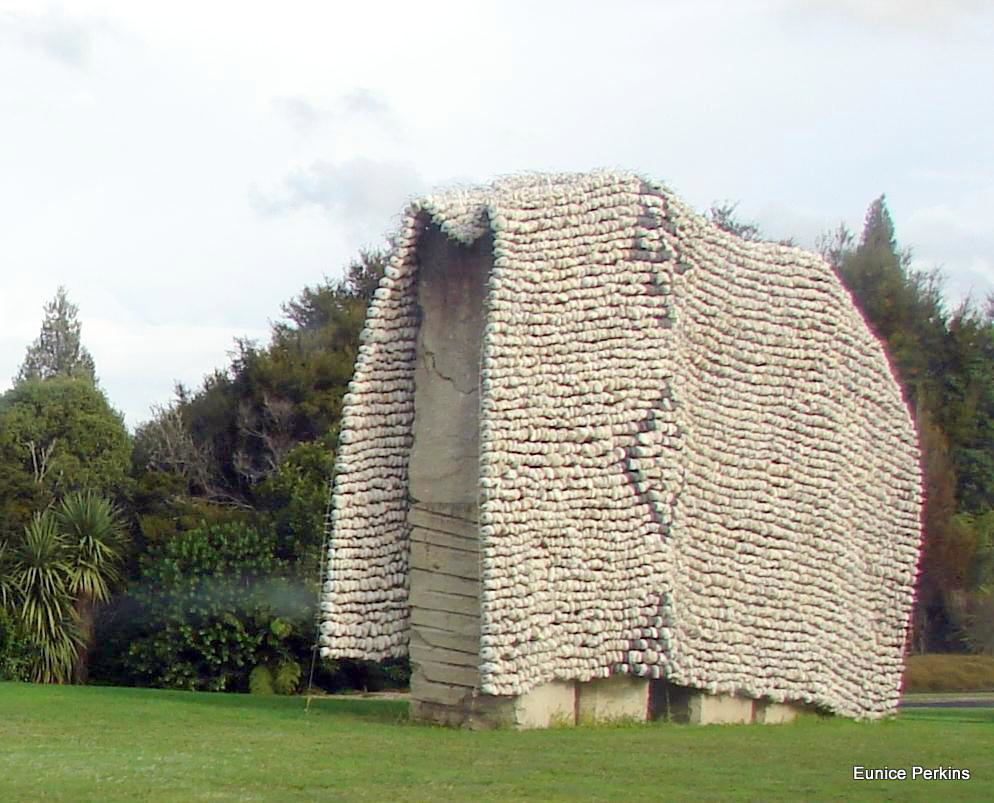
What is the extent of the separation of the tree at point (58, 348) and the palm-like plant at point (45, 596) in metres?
22.8

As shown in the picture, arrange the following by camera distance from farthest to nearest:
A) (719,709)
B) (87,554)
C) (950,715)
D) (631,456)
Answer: (87,554), (950,715), (719,709), (631,456)

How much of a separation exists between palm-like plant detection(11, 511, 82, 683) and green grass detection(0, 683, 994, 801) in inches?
357

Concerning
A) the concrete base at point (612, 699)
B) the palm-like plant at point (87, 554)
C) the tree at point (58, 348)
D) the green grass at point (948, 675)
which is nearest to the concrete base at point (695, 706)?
the concrete base at point (612, 699)

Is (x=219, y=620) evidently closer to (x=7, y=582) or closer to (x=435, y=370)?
(x=7, y=582)

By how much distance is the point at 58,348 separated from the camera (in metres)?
51.7

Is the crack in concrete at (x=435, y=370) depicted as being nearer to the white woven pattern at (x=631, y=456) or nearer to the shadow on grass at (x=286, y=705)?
the white woven pattern at (x=631, y=456)

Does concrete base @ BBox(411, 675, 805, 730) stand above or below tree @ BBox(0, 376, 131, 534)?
below

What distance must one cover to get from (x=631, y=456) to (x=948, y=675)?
18290mm

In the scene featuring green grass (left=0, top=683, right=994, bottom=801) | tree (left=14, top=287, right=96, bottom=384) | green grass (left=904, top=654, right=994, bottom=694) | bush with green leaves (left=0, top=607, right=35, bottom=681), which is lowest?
green grass (left=0, top=683, right=994, bottom=801)

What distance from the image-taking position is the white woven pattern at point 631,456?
15320 mm

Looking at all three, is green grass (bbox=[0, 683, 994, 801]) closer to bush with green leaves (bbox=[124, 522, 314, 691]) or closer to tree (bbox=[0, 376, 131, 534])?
bush with green leaves (bbox=[124, 522, 314, 691])

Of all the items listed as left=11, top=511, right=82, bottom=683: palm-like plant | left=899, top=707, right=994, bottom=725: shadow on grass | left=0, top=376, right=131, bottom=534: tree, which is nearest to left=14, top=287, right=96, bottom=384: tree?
left=0, top=376, right=131, bottom=534: tree

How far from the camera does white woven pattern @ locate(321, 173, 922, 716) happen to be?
15320 mm

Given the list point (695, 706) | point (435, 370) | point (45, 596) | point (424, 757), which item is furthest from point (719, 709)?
point (45, 596)
